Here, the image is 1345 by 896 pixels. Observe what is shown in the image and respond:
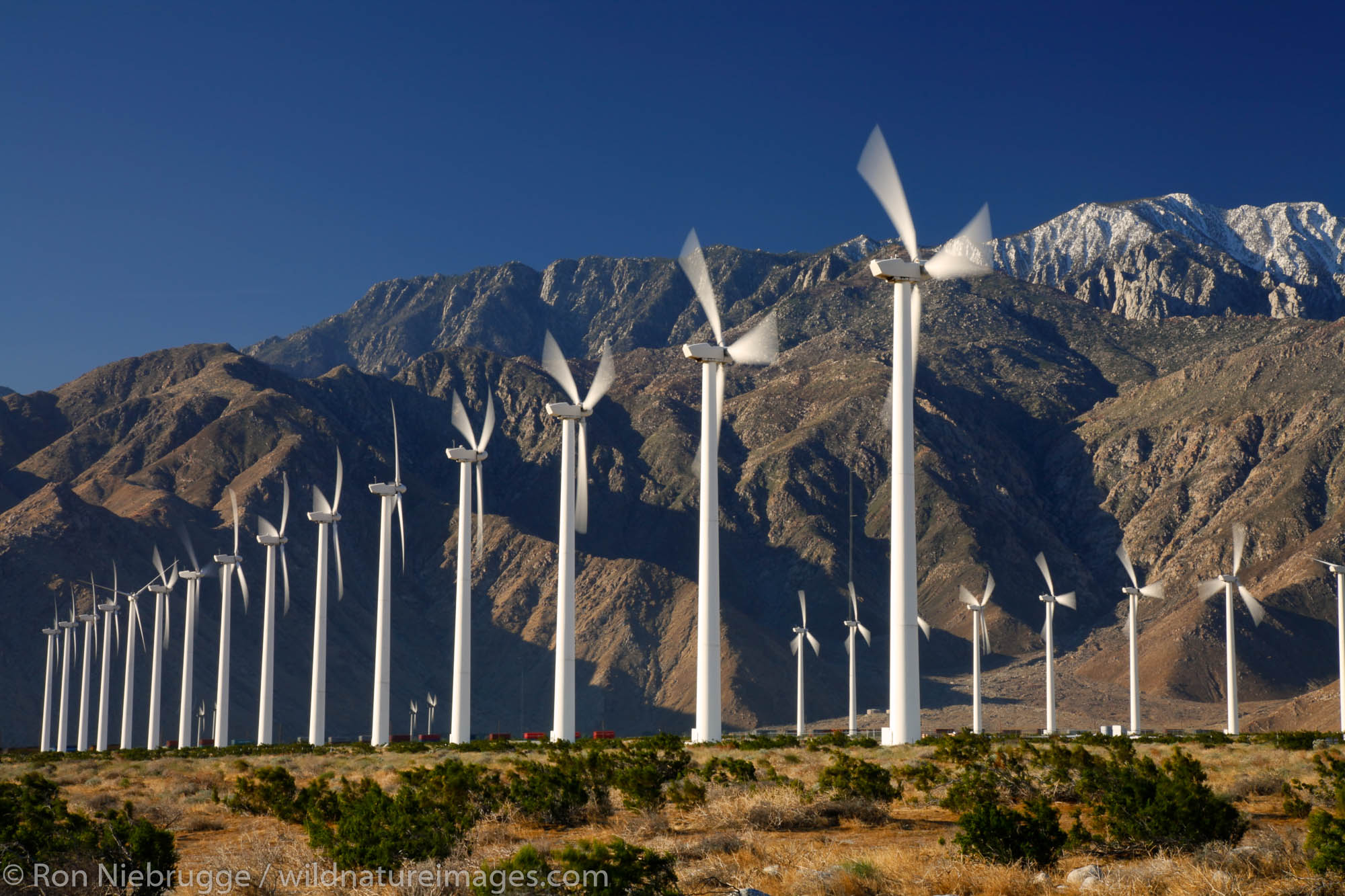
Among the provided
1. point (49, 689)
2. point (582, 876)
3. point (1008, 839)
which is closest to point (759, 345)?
point (1008, 839)

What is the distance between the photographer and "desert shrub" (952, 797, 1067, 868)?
17438 mm

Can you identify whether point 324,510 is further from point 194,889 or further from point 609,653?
point 609,653

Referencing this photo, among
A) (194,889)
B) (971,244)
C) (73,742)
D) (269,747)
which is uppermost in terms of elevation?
(971,244)

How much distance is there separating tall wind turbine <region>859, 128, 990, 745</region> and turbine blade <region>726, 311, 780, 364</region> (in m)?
4.76

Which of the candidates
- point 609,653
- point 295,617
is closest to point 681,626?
point 609,653

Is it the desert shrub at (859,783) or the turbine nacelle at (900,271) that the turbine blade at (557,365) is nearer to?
the turbine nacelle at (900,271)

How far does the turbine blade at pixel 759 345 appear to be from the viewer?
4544 cm

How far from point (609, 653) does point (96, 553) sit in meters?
73.0

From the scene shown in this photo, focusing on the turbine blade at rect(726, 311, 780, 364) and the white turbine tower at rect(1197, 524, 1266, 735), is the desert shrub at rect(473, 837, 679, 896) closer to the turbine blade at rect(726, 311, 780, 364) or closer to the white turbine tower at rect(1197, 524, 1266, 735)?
the turbine blade at rect(726, 311, 780, 364)

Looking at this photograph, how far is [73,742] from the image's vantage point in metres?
168

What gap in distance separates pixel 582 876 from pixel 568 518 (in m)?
38.1

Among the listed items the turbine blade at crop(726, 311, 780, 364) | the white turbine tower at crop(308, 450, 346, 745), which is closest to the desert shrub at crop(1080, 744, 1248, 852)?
the turbine blade at crop(726, 311, 780, 364)

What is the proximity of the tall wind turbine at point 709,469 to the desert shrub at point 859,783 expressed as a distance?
1634 cm

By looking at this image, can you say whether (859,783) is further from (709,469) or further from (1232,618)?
(1232,618)
